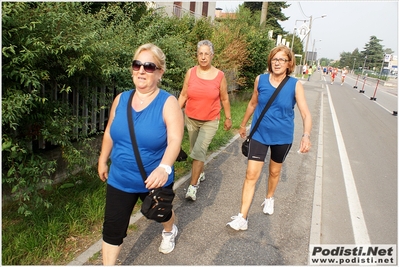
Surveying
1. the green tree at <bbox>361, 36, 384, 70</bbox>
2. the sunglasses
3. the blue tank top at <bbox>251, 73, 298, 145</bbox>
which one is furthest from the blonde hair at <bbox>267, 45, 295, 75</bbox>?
the green tree at <bbox>361, 36, 384, 70</bbox>

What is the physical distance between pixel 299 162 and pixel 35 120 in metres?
4.60

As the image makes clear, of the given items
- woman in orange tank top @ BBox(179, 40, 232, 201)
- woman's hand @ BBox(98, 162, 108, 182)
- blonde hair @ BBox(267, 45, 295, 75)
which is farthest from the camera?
woman in orange tank top @ BBox(179, 40, 232, 201)

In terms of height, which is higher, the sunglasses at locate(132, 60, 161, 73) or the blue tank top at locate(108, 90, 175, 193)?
the sunglasses at locate(132, 60, 161, 73)

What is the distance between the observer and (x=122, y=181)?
2279 mm

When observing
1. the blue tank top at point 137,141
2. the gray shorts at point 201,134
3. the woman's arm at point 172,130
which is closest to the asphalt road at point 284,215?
the gray shorts at point 201,134

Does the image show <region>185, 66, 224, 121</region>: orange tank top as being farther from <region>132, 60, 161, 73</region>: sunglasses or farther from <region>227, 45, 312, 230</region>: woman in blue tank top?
<region>132, 60, 161, 73</region>: sunglasses

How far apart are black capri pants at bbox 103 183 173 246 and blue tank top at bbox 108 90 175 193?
0.06m

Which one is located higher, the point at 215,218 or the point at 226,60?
the point at 226,60

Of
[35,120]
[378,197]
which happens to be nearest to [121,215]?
[35,120]

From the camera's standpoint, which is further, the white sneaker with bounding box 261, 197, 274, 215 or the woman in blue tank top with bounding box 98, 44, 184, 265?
the white sneaker with bounding box 261, 197, 274, 215

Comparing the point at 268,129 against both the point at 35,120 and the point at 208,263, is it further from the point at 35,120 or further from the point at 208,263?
the point at 35,120

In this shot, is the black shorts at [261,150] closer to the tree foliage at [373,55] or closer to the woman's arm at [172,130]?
the woman's arm at [172,130]

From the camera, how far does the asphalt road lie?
286 centimetres

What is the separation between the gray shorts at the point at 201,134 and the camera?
391 centimetres
